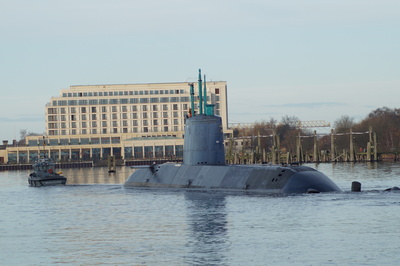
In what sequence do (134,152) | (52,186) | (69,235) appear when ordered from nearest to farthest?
(69,235) → (52,186) → (134,152)

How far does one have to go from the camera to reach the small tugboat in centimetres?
6950

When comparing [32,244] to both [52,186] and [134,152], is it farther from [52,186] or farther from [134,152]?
[134,152]

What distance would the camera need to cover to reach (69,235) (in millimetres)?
30438

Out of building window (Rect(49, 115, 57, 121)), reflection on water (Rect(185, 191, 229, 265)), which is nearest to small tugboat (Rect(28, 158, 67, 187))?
reflection on water (Rect(185, 191, 229, 265))

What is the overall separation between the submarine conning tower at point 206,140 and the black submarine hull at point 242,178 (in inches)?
29.1

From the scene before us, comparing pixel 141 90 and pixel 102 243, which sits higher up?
pixel 141 90

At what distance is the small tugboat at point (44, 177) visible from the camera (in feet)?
228

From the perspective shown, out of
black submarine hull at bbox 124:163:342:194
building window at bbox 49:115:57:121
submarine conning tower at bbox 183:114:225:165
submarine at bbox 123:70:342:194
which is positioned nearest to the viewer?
black submarine hull at bbox 124:163:342:194

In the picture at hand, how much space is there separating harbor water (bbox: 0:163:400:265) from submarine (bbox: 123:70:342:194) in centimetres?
82

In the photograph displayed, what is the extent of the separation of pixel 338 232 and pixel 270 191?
1305cm

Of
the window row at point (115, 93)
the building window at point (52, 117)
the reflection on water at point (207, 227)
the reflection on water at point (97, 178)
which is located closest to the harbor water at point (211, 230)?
the reflection on water at point (207, 227)

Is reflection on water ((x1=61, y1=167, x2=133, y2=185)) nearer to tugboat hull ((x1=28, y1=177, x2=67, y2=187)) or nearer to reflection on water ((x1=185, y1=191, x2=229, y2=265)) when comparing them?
tugboat hull ((x1=28, y1=177, x2=67, y2=187))

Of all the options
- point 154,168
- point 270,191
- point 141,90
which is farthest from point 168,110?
point 270,191

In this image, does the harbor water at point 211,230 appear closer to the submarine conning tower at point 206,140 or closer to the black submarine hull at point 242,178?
the black submarine hull at point 242,178
